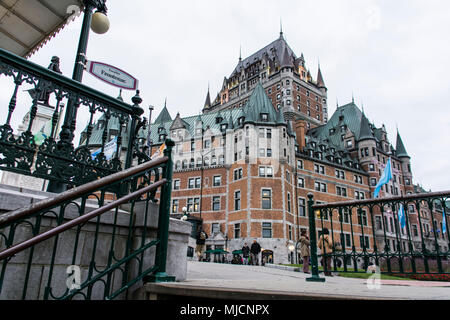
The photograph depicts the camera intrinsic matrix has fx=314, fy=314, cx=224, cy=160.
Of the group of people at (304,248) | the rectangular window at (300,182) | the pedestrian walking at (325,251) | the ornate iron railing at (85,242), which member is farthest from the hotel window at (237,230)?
the ornate iron railing at (85,242)

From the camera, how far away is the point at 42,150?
389cm

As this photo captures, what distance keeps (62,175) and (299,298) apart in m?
3.21

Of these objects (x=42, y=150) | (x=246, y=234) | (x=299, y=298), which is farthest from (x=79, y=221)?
(x=246, y=234)

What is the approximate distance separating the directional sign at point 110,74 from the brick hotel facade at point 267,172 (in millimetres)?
30796

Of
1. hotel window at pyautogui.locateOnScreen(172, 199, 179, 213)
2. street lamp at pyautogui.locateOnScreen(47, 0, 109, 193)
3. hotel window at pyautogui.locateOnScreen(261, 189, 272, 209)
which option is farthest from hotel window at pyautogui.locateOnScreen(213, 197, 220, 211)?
street lamp at pyautogui.locateOnScreen(47, 0, 109, 193)

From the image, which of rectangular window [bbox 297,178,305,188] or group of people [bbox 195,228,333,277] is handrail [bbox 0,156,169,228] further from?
rectangular window [bbox 297,178,305,188]

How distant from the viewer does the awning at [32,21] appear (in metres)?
6.84

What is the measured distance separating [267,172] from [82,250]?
35.6 meters

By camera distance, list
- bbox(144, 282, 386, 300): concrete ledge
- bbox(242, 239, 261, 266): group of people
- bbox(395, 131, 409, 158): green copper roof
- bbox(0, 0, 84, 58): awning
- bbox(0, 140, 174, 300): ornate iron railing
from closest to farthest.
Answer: bbox(144, 282, 386, 300): concrete ledge → bbox(0, 140, 174, 300): ornate iron railing → bbox(0, 0, 84, 58): awning → bbox(242, 239, 261, 266): group of people → bbox(395, 131, 409, 158): green copper roof

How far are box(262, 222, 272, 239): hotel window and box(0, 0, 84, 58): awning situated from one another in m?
31.5

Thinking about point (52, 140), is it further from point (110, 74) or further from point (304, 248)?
point (304, 248)

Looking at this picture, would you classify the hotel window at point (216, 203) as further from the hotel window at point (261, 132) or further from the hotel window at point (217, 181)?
the hotel window at point (261, 132)

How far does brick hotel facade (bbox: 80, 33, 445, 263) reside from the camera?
37.2 metres
